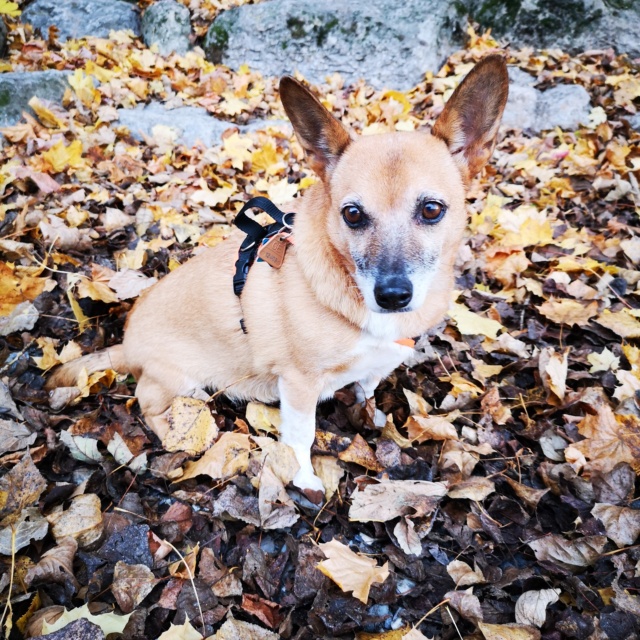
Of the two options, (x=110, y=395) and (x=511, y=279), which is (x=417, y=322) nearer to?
(x=511, y=279)

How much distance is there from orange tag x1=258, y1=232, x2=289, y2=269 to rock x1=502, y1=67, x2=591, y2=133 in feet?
14.1

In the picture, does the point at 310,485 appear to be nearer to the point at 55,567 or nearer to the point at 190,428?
the point at 190,428

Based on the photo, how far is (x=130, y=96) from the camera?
17.9 ft

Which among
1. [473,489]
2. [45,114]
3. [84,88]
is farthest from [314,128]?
[84,88]

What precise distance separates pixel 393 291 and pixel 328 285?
0.42 meters

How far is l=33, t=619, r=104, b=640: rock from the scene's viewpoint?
1446mm

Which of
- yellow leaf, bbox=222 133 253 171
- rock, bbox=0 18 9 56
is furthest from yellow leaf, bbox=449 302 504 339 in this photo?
rock, bbox=0 18 9 56

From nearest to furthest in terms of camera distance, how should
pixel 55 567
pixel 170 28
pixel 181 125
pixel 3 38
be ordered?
pixel 55 567 → pixel 181 125 → pixel 3 38 → pixel 170 28

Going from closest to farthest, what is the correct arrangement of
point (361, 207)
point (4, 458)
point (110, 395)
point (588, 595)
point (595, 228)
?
1. point (588, 595)
2. point (361, 207)
3. point (4, 458)
4. point (110, 395)
5. point (595, 228)

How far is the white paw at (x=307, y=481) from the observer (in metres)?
2.28

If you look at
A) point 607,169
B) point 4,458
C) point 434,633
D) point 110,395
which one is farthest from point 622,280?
point 4,458

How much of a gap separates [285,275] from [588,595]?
1956 mm

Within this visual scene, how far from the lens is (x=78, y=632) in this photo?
1.47 m

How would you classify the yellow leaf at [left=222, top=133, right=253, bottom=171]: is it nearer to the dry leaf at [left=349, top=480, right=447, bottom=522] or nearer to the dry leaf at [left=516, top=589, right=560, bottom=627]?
the dry leaf at [left=349, top=480, right=447, bottom=522]
